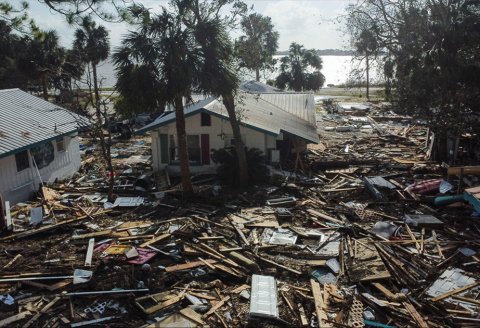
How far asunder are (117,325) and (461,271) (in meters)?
9.48

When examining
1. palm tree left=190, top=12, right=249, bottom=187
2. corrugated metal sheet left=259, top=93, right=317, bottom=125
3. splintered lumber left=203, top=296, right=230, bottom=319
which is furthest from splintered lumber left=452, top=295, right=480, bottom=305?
corrugated metal sheet left=259, top=93, right=317, bottom=125

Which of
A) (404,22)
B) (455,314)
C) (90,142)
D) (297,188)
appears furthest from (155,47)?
(90,142)

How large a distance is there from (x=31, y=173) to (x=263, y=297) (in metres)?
15.1

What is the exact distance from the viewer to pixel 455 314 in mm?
9844

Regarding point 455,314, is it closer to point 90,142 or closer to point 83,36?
point 90,142

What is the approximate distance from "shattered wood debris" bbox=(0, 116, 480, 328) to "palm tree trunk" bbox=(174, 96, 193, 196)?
89 cm

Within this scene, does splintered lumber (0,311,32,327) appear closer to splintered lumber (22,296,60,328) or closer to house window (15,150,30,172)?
splintered lumber (22,296,60,328)

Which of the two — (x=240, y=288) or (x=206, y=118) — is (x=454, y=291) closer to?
(x=240, y=288)

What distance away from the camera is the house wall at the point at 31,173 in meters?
18.6

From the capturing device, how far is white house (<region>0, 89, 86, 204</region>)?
61.3 ft

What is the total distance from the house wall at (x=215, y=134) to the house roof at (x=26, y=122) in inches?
169

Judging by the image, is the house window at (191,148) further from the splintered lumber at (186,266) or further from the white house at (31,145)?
the splintered lumber at (186,266)

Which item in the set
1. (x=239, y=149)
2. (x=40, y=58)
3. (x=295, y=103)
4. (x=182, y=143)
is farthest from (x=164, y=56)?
(x=40, y=58)

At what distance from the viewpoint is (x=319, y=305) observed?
10094 mm
